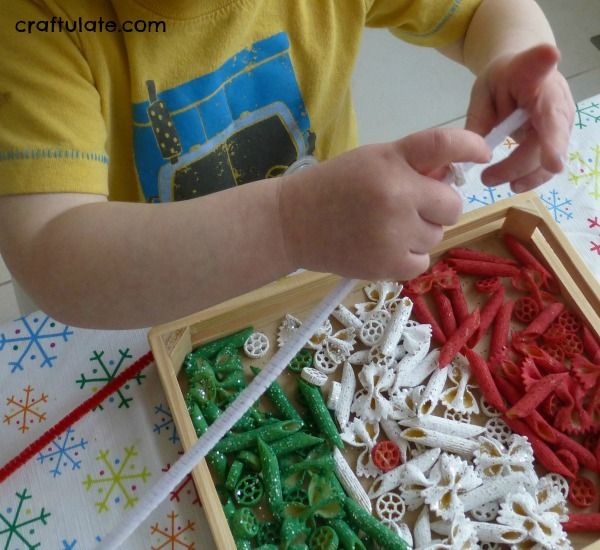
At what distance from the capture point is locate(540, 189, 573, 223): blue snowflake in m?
0.64

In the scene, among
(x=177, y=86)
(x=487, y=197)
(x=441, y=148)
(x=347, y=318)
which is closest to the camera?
(x=441, y=148)

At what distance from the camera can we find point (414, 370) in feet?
1.73

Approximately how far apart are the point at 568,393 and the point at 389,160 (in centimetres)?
29

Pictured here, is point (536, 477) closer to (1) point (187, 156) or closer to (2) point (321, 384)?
(2) point (321, 384)

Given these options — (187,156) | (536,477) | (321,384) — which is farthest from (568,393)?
(187,156)

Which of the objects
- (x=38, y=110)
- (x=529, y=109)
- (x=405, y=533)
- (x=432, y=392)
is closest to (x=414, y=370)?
(x=432, y=392)

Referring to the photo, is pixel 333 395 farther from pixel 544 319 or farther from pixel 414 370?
pixel 544 319

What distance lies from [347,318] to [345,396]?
0.23ft

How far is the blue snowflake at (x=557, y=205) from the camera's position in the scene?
2.09 feet

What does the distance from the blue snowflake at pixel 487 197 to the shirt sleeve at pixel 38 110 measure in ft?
1.30

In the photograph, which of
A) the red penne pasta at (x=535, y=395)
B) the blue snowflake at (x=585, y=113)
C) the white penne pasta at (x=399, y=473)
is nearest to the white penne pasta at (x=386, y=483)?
the white penne pasta at (x=399, y=473)

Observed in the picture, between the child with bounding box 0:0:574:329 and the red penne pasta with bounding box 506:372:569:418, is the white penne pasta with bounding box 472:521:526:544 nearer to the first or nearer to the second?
the red penne pasta with bounding box 506:372:569:418

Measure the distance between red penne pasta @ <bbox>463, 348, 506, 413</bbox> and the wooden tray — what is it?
10cm

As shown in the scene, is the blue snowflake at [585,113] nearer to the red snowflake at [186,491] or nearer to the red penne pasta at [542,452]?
the red penne pasta at [542,452]
